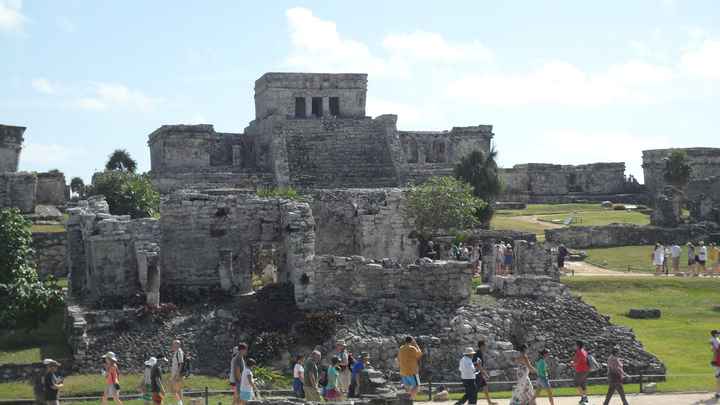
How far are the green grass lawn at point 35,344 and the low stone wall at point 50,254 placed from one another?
1068cm

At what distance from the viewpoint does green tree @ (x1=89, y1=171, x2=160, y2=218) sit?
145 ft

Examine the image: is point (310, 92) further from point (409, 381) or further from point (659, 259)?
point (409, 381)

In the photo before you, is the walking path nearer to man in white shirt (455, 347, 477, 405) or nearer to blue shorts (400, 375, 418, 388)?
man in white shirt (455, 347, 477, 405)

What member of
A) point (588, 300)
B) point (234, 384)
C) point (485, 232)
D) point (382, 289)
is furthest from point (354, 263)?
point (485, 232)

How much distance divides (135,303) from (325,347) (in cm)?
512

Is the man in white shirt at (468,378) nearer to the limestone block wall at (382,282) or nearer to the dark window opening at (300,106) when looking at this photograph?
the limestone block wall at (382,282)

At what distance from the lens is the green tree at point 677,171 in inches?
2980

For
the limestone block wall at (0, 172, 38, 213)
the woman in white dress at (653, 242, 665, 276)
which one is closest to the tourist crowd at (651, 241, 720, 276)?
the woman in white dress at (653, 242, 665, 276)

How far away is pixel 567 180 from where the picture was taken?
8381 cm

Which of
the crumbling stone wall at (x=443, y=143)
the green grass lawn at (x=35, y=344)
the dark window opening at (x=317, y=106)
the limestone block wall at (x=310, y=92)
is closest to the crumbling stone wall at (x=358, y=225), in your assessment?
the green grass lawn at (x=35, y=344)

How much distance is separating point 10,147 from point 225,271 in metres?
31.8

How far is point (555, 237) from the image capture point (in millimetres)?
52375

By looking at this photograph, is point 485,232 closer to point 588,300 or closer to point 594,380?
point 588,300

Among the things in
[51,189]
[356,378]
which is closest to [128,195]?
[51,189]
